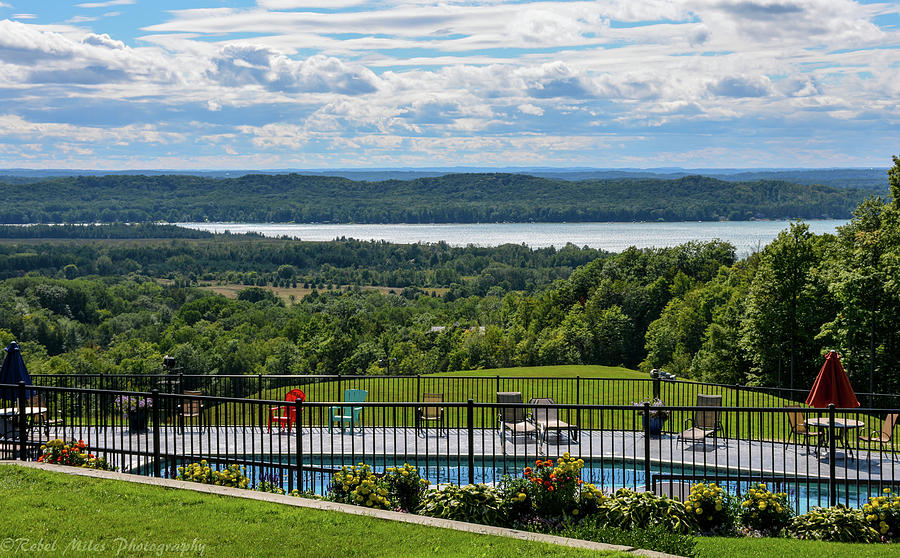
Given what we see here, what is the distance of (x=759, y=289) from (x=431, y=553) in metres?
35.2

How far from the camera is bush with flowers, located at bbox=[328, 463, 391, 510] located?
9.12m

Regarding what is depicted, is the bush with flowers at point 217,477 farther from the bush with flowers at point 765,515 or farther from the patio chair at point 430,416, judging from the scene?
the bush with flowers at point 765,515

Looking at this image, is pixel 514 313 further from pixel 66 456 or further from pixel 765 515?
pixel 765 515

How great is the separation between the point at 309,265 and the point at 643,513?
190 meters

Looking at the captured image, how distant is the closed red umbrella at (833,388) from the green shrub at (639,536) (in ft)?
24.0

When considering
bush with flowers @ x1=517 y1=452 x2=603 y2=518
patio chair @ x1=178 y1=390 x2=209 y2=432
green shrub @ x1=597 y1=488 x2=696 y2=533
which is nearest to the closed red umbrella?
green shrub @ x1=597 y1=488 x2=696 y2=533

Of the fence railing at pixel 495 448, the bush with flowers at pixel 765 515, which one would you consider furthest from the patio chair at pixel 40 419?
the bush with flowers at pixel 765 515

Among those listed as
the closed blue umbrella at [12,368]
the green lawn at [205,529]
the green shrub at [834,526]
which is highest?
the closed blue umbrella at [12,368]

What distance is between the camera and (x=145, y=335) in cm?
10594

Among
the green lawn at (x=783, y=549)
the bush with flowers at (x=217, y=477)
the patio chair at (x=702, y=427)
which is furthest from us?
the patio chair at (x=702, y=427)

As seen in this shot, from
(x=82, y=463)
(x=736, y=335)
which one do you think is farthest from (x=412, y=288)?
(x=82, y=463)

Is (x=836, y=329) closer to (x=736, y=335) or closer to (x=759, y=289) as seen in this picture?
(x=759, y=289)

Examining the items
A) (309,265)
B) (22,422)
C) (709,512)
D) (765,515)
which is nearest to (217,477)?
(22,422)

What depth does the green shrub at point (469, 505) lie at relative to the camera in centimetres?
876
